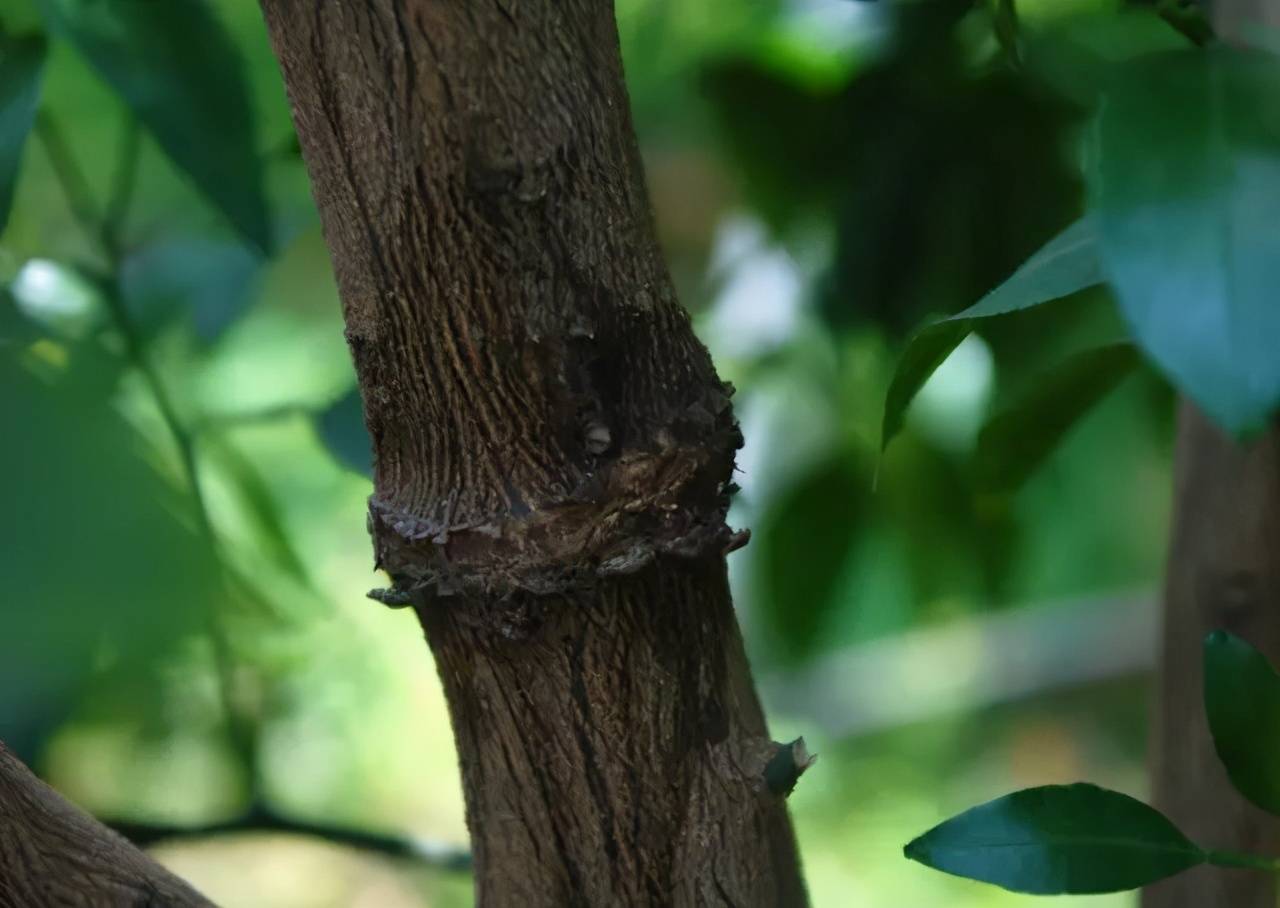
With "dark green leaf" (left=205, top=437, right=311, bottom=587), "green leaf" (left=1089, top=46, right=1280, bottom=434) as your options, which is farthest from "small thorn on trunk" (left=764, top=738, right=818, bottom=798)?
"dark green leaf" (left=205, top=437, right=311, bottom=587)

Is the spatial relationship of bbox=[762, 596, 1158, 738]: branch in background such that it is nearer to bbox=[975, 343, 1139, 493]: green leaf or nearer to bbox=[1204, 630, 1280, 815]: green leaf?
bbox=[975, 343, 1139, 493]: green leaf

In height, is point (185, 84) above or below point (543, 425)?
above

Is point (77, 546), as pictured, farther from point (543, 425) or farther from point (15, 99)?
point (543, 425)

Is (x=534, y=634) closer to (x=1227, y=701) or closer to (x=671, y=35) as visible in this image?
(x=1227, y=701)

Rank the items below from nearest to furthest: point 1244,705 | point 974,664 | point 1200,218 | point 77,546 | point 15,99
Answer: point 1200,218, point 1244,705, point 15,99, point 77,546, point 974,664

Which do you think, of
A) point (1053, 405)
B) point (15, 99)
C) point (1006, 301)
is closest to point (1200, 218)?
point (1006, 301)

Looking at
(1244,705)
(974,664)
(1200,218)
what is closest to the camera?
(1200,218)

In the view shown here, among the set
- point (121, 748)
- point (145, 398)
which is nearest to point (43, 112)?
point (145, 398)
